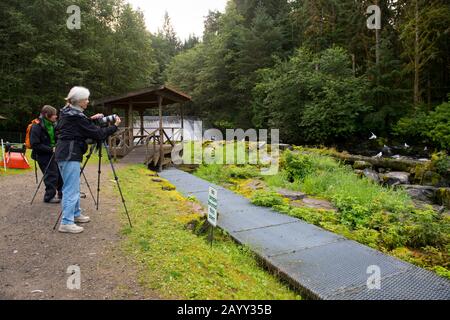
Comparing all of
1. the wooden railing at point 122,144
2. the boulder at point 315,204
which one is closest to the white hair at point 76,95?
the boulder at point 315,204

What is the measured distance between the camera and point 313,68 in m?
24.0

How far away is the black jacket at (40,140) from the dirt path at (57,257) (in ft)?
3.23

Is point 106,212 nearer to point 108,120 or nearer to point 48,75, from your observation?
point 108,120

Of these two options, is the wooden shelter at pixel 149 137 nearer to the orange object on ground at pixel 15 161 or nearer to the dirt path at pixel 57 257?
the orange object on ground at pixel 15 161

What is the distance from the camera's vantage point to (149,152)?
13.6m

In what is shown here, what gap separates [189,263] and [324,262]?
159cm

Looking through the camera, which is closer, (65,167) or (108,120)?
(65,167)

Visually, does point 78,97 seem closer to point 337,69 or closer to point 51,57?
point 51,57

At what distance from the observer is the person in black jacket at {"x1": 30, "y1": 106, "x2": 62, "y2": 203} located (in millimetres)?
5906

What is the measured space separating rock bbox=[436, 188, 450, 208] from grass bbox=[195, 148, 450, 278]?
184 cm

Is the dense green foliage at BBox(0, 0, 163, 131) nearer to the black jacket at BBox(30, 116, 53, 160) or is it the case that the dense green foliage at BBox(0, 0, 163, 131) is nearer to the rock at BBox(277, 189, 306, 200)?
the black jacket at BBox(30, 116, 53, 160)

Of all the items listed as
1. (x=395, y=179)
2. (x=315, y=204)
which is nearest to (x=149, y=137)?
(x=315, y=204)
